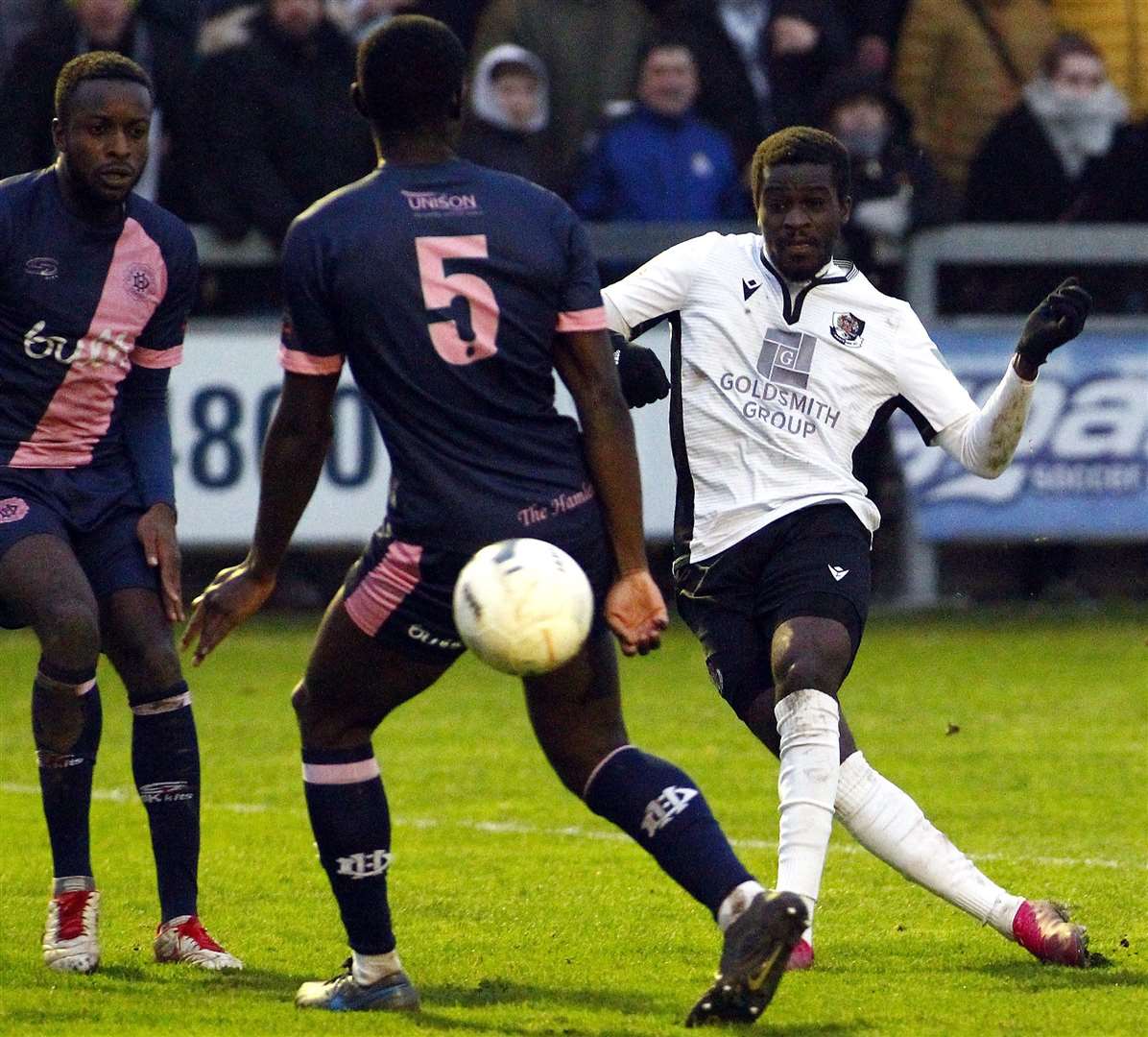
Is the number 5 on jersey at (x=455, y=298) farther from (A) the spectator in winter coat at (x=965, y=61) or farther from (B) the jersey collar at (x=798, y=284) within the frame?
(A) the spectator in winter coat at (x=965, y=61)

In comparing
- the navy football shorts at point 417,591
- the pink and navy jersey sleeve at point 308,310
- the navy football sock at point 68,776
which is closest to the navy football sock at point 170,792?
the navy football sock at point 68,776

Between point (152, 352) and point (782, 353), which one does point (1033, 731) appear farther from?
point (152, 352)

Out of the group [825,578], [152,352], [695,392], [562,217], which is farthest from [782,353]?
[152,352]

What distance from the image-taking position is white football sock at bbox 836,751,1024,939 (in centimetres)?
601

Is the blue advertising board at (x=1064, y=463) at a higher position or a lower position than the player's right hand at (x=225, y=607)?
lower

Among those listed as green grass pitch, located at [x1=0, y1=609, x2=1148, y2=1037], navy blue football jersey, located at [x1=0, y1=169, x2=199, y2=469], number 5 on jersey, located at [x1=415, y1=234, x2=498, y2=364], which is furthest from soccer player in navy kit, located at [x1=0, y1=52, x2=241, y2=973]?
number 5 on jersey, located at [x1=415, y1=234, x2=498, y2=364]

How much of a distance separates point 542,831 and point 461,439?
11.1 feet

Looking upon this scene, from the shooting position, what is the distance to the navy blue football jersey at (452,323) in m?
5.07

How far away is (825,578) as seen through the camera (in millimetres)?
6008

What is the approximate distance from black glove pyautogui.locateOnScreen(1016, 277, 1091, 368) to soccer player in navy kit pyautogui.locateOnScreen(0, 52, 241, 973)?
2.26m

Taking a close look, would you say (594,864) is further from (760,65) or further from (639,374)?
(760,65)

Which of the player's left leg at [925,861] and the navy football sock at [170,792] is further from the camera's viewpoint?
the navy football sock at [170,792]

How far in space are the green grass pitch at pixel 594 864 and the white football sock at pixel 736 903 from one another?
0.32m

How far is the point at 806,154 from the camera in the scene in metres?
6.16
